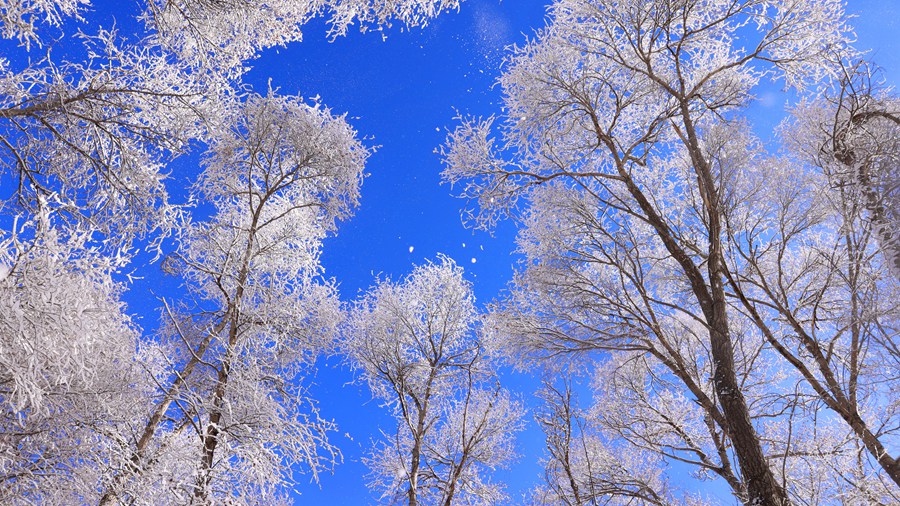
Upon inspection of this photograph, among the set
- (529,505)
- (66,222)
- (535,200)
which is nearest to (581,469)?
(529,505)

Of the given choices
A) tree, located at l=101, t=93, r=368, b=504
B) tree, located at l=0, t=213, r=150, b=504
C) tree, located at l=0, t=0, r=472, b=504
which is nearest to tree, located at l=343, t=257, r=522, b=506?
tree, located at l=101, t=93, r=368, b=504

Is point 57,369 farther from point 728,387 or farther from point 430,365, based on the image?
point 430,365

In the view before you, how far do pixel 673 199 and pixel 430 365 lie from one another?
5381 mm

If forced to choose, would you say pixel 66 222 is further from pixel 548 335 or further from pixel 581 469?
pixel 581 469

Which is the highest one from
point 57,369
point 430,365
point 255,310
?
point 430,365

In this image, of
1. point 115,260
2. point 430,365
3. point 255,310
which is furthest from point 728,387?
point 430,365

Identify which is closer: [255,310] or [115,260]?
[115,260]

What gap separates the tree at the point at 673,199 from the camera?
216 inches

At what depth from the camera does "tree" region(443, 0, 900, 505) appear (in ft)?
18.0

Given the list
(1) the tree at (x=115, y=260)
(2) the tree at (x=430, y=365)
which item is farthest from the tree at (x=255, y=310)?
(2) the tree at (x=430, y=365)

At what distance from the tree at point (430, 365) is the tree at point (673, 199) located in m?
3.11

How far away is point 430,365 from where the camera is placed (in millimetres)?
10234

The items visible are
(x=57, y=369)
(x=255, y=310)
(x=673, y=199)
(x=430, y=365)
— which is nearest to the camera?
(x=57, y=369)

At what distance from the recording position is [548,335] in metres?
6.81
